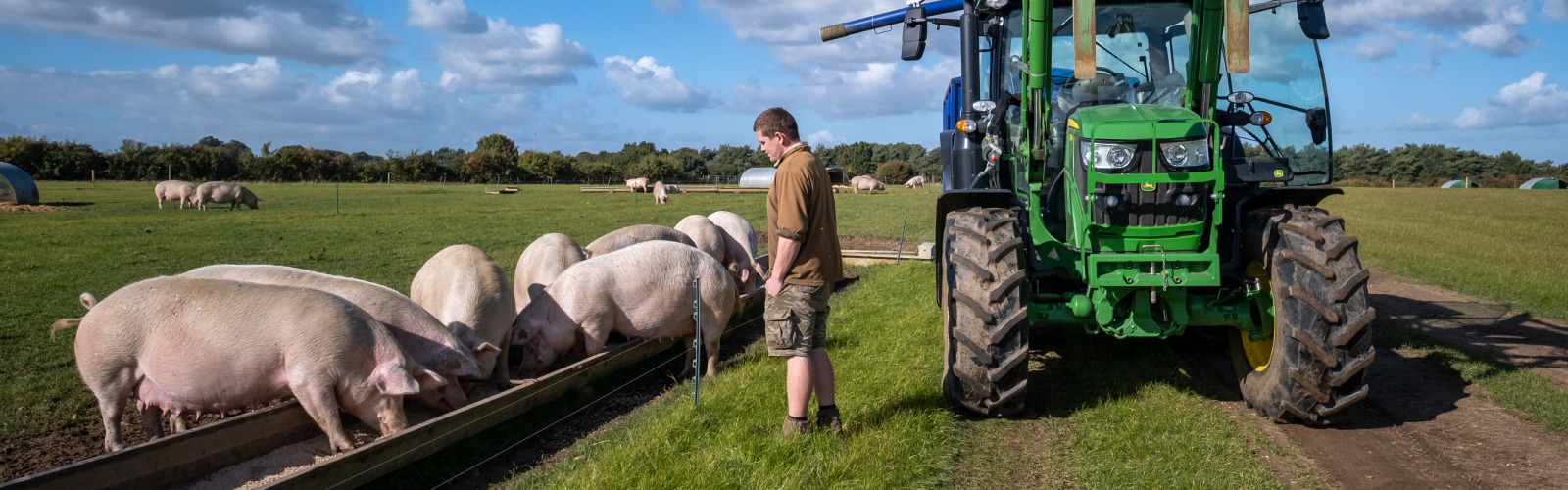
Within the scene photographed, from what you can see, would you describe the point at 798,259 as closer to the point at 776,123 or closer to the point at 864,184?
the point at 776,123

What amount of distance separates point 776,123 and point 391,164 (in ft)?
223

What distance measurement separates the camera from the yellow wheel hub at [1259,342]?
4.72 meters

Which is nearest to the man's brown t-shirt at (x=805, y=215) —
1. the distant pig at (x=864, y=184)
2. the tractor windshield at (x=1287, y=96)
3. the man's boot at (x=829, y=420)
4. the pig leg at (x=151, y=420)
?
the man's boot at (x=829, y=420)

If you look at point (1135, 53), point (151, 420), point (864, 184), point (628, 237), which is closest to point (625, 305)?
point (628, 237)

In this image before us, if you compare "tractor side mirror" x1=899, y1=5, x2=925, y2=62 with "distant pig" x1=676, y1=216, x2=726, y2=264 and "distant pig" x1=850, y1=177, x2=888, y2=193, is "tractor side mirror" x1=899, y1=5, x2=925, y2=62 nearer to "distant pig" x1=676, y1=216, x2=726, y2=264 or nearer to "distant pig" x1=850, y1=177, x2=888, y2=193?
"distant pig" x1=676, y1=216, x2=726, y2=264

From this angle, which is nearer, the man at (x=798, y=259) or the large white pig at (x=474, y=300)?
the man at (x=798, y=259)

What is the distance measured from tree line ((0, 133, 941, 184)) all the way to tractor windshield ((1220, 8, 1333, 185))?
53.8m

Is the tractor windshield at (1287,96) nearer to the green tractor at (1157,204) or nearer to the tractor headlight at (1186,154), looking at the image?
the green tractor at (1157,204)

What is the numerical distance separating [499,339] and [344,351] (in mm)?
1638

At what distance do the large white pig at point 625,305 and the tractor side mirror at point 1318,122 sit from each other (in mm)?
4340

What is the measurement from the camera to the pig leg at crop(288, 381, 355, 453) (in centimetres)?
443

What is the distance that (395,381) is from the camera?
4605 millimetres

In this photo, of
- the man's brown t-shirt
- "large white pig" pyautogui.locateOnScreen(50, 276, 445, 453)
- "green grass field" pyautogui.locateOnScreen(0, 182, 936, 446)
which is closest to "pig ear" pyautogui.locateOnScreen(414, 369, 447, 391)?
"large white pig" pyautogui.locateOnScreen(50, 276, 445, 453)

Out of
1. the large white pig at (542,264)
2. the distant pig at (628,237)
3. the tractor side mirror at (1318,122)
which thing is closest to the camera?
the tractor side mirror at (1318,122)
